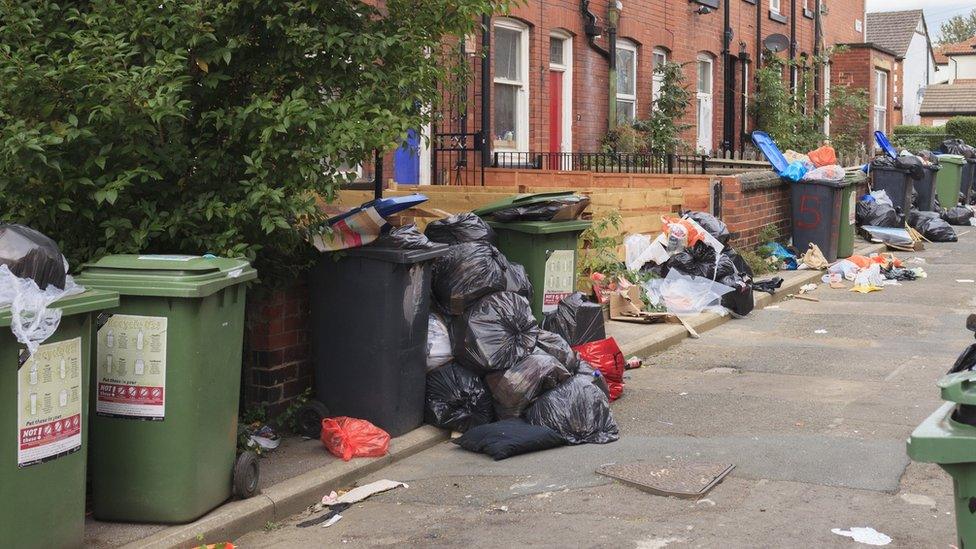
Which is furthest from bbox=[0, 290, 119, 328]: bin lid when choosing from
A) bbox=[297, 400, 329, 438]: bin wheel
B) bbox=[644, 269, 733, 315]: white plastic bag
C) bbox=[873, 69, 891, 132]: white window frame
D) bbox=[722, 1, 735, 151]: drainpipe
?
bbox=[873, 69, 891, 132]: white window frame

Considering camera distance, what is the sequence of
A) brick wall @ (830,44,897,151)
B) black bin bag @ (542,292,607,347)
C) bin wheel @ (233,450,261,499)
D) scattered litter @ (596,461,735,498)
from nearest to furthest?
bin wheel @ (233,450,261,499)
scattered litter @ (596,461,735,498)
black bin bag @ (542,292,607,347)
brick wall @ (830,44,897,151)

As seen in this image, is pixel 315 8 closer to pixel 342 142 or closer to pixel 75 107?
pixel 342 142

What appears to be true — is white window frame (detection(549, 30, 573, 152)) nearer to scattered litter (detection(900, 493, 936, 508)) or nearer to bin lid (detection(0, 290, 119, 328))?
scattered litter (detection(900, 493, 936, 508))

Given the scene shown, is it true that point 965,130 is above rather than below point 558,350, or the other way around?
above

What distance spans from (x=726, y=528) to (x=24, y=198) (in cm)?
356

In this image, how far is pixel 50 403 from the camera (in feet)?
14.0

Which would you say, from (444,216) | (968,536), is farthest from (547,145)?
(968,536)

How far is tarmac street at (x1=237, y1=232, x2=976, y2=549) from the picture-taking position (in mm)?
4988

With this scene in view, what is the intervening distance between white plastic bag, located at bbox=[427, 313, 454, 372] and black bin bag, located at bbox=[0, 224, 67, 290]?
8.78ft

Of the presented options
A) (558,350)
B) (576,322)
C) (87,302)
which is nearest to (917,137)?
(576,322)

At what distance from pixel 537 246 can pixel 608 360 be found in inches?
41.9

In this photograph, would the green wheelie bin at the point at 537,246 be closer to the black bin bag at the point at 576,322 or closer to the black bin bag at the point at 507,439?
the black bin bag at the point at 576,322

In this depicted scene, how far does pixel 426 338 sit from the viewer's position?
6621 mm

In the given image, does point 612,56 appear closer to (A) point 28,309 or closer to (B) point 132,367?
(B) point 132,367
